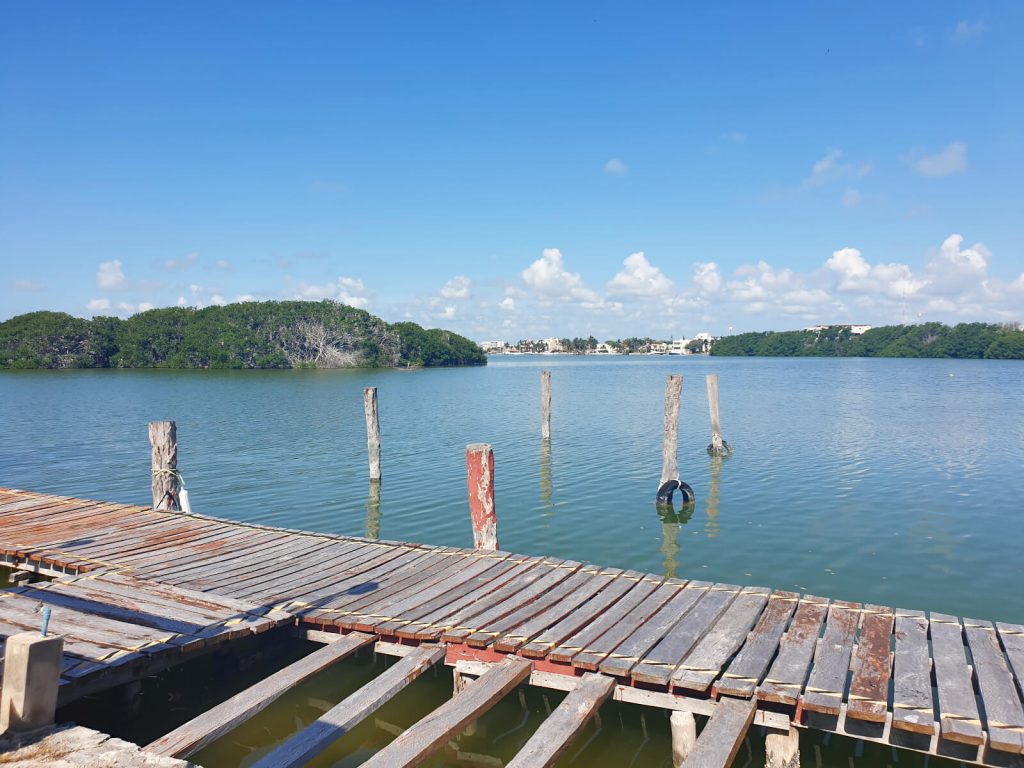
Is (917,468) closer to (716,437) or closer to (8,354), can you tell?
(716,437)

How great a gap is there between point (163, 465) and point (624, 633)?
11190 millimetres

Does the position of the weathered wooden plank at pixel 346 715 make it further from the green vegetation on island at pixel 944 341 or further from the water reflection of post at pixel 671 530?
the green vegetation on island at pixel 944 341

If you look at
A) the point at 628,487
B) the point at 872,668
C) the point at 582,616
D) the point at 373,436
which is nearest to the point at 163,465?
the point at 373,436

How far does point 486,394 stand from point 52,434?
107ft

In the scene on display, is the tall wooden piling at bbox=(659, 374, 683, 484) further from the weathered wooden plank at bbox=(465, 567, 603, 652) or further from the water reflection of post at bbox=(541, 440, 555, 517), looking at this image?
the weathered wooden plank at bbox=(465, 567, 603, 652)

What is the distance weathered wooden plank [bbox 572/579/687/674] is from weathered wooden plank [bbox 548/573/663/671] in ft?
0.10

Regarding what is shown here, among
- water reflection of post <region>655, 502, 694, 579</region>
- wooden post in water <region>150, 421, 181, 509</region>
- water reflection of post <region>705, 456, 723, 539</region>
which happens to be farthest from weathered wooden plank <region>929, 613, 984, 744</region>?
wooden post in water <region>150, 421, 181, 509</region>

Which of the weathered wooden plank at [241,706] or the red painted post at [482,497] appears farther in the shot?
the red painted post at [482,497]

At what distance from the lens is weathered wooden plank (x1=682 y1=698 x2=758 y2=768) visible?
5102 millimetres

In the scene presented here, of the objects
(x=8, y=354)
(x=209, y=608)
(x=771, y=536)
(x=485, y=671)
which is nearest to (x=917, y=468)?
(x=771, y=536)

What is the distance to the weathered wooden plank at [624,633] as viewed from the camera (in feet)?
21.2

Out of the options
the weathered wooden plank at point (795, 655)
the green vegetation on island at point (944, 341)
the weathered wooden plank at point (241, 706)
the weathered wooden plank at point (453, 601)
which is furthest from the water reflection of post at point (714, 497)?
the green vegetation on island at point (944, 341)

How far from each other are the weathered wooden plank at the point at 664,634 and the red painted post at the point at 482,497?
3194mm

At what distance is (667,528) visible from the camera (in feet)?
51.1
